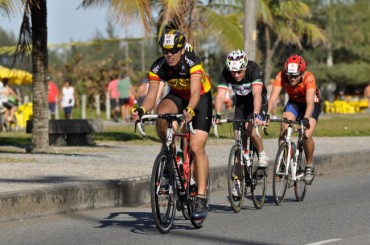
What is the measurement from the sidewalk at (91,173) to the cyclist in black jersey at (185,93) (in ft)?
6.25

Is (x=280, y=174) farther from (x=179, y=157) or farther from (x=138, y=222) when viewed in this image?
(x=179, y=157)

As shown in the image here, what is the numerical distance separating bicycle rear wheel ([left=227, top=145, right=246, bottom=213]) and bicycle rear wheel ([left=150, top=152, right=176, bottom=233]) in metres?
1.99

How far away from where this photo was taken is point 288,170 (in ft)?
44.7

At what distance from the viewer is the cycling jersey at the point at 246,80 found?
41.8ft

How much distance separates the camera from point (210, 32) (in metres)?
28.7

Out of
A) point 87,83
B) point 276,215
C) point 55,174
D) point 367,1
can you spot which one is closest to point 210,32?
point 55,174

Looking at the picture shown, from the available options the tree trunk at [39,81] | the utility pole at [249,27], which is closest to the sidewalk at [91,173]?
the tree trunk at [39,81]

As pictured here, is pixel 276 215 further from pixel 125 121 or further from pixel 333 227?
pixel 125 121

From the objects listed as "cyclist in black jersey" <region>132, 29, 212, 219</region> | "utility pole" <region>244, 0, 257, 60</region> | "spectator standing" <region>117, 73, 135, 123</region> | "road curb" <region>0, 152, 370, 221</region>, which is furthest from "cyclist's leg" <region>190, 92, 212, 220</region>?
"spectator standing" <region>117, 73, 135, 123</region>

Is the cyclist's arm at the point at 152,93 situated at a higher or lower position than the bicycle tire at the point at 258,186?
higher

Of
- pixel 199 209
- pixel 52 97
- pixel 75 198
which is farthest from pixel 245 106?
pixel 52 97

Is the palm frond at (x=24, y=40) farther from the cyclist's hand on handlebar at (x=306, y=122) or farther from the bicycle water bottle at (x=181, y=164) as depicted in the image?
the bicycle water bottle at (x=181, y=164)

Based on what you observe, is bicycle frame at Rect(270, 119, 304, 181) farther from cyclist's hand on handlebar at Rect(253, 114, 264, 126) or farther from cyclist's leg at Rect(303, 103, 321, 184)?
cyclist's hand on handlebar at Rect(253, 114, 264, 126)

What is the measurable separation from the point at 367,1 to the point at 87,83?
25.2m
